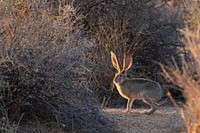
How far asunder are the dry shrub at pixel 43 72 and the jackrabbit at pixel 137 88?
1.35 meters

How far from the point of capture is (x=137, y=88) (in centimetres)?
862

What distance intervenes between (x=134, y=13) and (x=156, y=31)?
18.7 inches

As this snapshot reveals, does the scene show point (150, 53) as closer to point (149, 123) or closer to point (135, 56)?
point (135, 56)

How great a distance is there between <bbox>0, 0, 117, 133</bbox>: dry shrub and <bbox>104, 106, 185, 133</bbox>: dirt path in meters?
0.45

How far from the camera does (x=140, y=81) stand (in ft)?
28.3

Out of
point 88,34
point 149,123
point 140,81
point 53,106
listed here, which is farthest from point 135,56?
point 53,106

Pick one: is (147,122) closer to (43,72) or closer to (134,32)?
(43,72)

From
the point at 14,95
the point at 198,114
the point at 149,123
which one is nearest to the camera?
the point at 198,114

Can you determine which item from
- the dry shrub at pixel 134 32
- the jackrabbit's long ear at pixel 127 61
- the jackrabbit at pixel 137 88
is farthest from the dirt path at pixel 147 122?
the dry shrub at pixel 134 32

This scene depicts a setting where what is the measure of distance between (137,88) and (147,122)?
30.6 inches

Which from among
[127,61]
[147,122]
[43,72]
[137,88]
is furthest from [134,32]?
[43,72]

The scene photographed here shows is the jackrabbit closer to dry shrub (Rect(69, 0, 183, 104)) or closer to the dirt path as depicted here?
the dirt path

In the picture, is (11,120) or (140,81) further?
(140,81)

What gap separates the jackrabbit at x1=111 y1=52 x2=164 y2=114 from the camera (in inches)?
337
